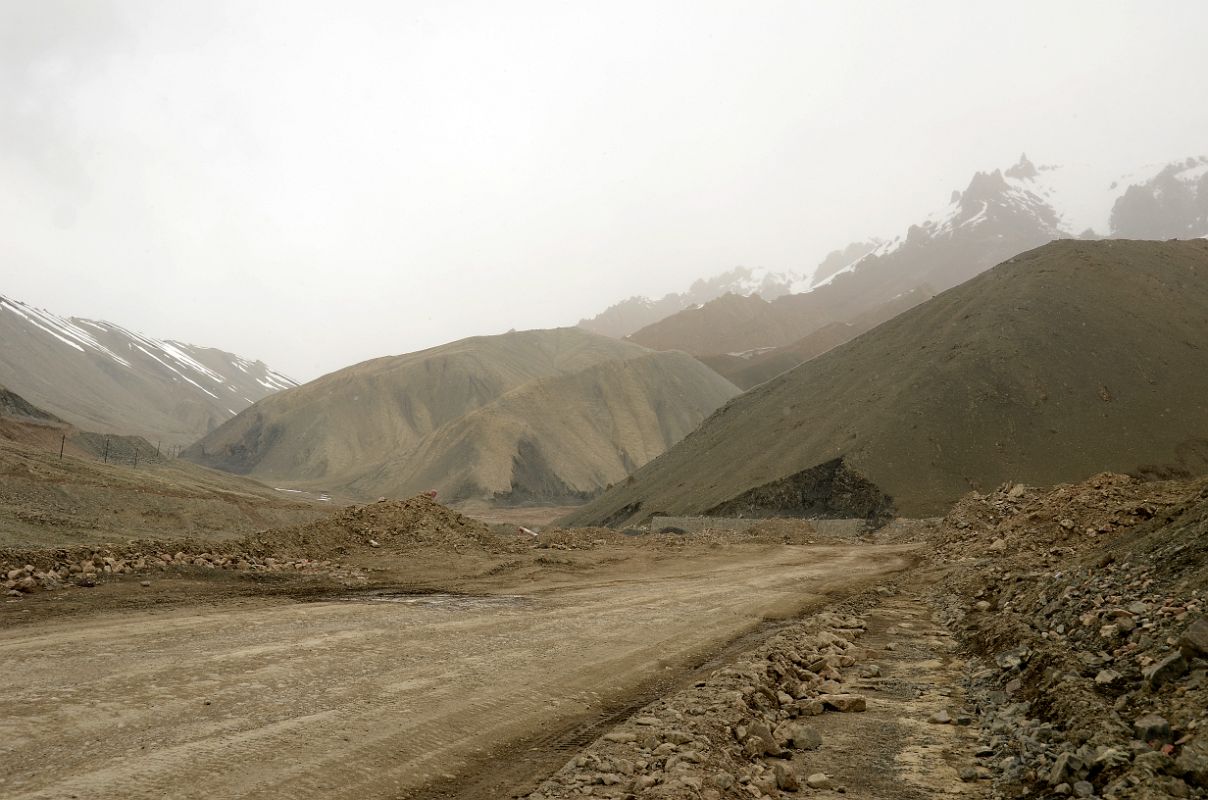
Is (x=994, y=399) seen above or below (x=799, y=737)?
above

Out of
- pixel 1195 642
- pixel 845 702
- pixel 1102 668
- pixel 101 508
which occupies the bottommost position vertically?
pixel 845 702

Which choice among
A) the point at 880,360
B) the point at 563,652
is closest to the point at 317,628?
the point at 563,652

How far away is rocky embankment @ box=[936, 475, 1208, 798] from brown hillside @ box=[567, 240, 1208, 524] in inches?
1330

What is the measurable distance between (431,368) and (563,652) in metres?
140

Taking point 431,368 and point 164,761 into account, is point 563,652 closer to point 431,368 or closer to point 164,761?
point 164,761

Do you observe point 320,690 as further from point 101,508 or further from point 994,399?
point 994,399

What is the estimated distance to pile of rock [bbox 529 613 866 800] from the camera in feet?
18.2

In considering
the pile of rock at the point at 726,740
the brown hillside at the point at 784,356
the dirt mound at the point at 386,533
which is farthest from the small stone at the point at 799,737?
the brown hillside at the point at 784,356

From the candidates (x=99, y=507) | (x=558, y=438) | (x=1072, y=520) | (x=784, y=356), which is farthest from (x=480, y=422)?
(x=1072, y=520)

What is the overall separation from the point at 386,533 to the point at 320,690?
14616 mm

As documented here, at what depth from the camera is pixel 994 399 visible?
165 feet

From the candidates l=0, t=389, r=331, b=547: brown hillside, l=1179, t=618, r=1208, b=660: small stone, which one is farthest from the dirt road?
l=0, t=389, r=331, b=547: brown hillside

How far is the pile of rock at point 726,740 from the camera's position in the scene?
5.54 m

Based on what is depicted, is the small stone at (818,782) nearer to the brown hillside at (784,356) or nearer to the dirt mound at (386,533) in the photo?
the dirt mound at (386,533)
